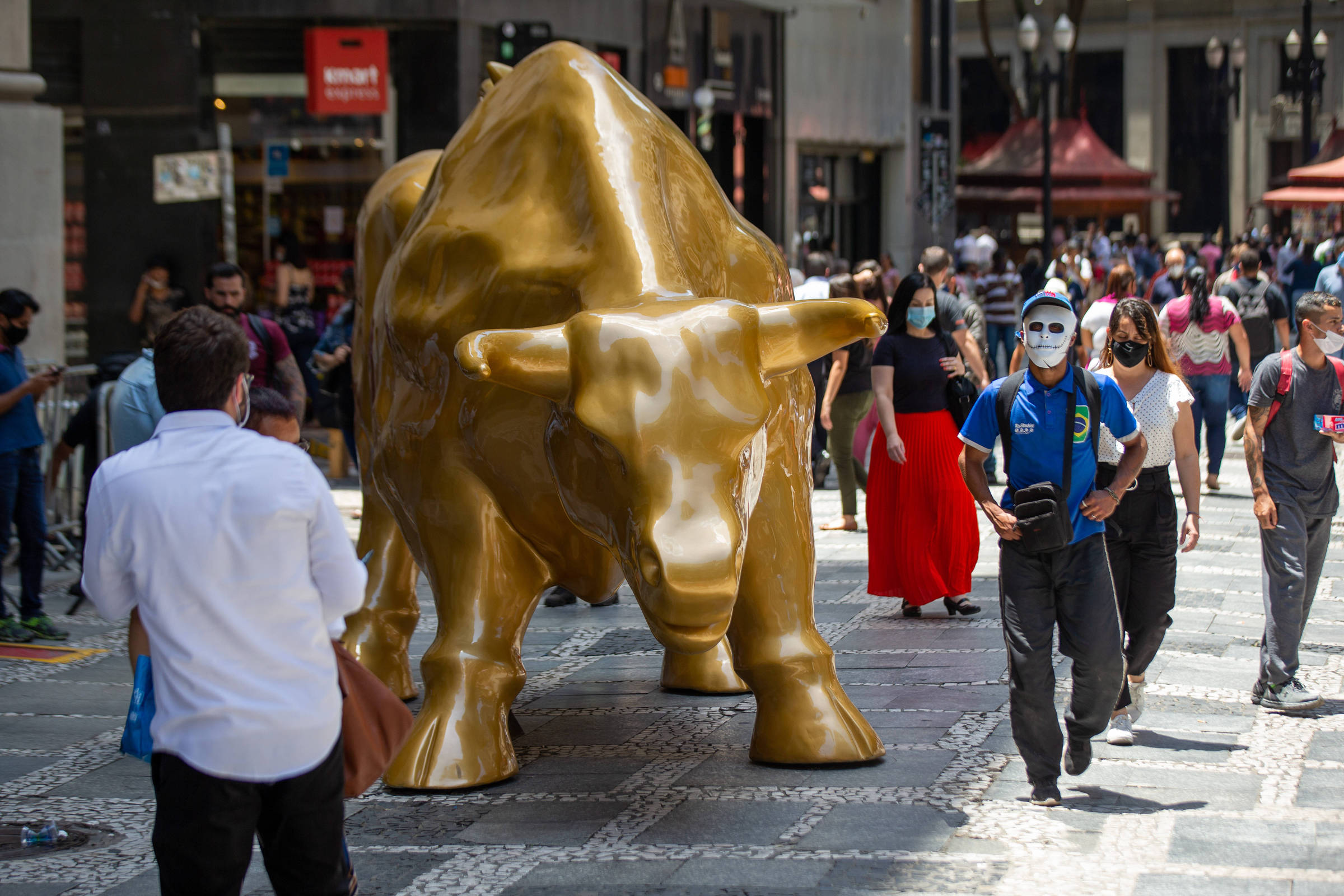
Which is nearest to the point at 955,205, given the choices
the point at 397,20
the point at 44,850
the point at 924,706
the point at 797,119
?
the point at 797,119

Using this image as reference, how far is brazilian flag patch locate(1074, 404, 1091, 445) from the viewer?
530 centimetres

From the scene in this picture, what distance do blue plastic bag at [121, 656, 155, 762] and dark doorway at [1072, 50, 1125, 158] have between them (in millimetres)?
47987

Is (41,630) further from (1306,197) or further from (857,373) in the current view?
(1306,197)

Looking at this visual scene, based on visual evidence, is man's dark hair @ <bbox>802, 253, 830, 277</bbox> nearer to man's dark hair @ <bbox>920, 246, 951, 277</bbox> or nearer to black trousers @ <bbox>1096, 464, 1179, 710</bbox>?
man's dark hair @ <bbox>920, 246, 951, 277</bbox>

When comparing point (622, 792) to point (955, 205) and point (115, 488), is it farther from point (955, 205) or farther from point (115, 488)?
point (955, 205)

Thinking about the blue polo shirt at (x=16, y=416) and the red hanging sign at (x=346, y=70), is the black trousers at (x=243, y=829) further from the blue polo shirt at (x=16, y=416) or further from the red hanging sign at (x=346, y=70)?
the red hanging sign at (x=346, y=70)

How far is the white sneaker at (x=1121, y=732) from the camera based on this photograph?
5.87m

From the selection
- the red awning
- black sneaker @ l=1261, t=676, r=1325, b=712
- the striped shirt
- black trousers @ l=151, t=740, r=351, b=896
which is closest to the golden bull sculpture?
black trousers @ l=151, t=740, r=351, b=896

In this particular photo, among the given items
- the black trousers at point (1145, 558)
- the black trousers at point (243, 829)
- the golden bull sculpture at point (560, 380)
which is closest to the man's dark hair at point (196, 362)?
the black trousers at point (243, 829)

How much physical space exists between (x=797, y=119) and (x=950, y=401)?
19.9 meters

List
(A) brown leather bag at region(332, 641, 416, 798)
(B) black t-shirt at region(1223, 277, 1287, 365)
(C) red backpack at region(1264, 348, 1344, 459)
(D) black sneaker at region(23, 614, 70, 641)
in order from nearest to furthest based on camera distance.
Answer: 1. (A) brown leather bag at region(332, 641, 416, 798)
2. (C) red backpack at region(1264, 348, 1344, 459)
3. (D) black sneaker at region(23, 614, 70, 641)
4. (B) black t-shirt at region(1223, 277, 1287, 365)

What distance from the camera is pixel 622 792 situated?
5.43 m

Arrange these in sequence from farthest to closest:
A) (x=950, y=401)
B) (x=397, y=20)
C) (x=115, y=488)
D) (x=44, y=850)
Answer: (x=397, y=20), (x=950, y=401), (x=44, y=850), (x=115, y=488)

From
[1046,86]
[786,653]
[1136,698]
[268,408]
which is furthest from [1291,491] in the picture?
[1046,86]
